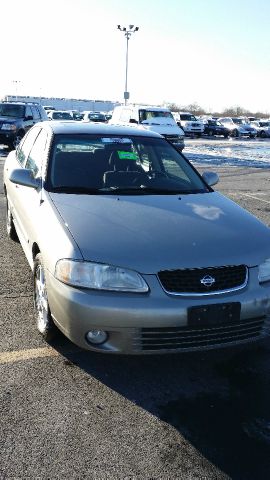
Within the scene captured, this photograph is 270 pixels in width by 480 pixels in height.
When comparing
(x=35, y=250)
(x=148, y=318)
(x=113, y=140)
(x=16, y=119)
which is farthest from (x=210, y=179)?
(x=16, y=119)

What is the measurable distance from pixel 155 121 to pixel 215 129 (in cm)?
2247

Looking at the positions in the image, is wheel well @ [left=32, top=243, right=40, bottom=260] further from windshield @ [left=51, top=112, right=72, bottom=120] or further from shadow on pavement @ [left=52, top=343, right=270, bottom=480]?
windshield @ [left=51, top=112, right=72, bottom=120]

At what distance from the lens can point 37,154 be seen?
15.5 feet

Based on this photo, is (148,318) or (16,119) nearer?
(148,318)

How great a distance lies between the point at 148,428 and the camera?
272cm

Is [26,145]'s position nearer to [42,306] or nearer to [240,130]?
[42,306]

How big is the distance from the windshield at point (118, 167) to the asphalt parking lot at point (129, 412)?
4.19 feet

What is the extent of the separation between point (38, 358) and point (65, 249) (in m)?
0.91

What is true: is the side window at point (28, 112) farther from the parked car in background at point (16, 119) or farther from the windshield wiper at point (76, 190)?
the windshield wiper at point (76, 190)

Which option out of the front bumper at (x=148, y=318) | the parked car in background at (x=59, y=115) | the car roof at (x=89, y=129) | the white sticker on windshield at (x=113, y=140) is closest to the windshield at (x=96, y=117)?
the parked car in background at (x=59, y=115)

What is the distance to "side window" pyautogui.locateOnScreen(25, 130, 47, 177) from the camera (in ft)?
14.6

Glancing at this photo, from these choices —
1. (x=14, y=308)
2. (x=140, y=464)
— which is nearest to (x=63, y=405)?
(x=140, y=464)

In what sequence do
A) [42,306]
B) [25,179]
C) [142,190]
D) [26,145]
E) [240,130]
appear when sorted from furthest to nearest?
[240,130] < [26,145] < [142,190] < [25,179] < [42,306]

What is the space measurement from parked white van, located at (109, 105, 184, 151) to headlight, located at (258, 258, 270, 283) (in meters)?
15.6
